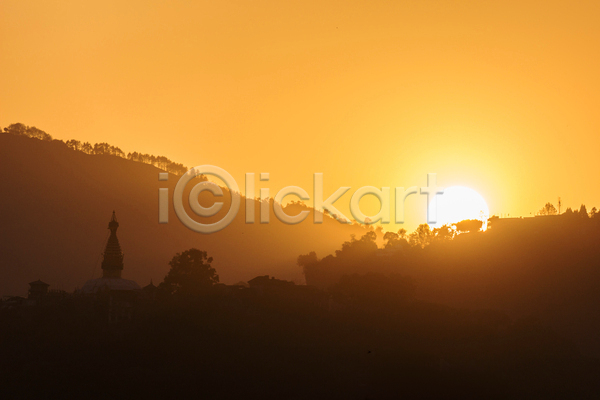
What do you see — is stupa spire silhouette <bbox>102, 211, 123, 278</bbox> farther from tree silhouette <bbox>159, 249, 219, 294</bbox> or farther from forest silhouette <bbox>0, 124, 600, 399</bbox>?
tree silhouette <bbox>159, 249, 219, 294</bbox>

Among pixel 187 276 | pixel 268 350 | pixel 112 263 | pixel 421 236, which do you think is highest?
pixel 421 236

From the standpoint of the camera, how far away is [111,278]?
283ft

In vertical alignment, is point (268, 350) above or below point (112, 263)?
below

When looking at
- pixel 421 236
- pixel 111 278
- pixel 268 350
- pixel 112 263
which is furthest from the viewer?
pixel 421 236

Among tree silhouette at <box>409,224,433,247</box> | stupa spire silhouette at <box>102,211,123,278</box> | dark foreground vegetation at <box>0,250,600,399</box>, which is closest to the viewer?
dark foreground vegetation at <box>0,250,600,399</box>

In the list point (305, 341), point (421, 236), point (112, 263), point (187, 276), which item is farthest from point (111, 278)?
point (421, 236)

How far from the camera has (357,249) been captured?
17112cm


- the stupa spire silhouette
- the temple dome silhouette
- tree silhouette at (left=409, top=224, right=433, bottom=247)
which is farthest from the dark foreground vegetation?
tree silhouette at (left=409, top=224, right=433, bottom=247)

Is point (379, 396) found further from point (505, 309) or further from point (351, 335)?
point (505, 309)

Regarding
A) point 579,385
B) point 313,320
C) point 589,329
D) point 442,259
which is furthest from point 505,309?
point 313,320

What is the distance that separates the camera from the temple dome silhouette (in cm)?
8281

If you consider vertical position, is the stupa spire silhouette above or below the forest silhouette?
above

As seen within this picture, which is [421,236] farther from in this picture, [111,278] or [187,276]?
[111,278]

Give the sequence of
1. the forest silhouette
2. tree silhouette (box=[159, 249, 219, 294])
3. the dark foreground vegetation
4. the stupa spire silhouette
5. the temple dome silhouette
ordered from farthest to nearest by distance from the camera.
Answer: tree silhouette (box=[159, 249, 219, 294]) → the stupa spire silhouette → the temple dome silhouette → the forest silhouette → the dark foreground vegetation
